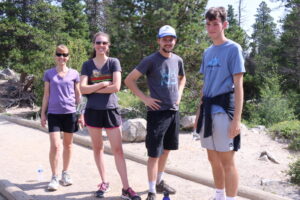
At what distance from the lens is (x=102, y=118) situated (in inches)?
159

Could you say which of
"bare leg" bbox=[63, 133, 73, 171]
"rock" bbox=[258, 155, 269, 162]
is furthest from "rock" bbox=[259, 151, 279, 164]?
"bare leg" bbox=[63, 133, 73, 171]

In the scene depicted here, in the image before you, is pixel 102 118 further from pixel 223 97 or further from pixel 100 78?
pixel 223 97

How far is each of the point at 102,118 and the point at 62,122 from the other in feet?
2.72

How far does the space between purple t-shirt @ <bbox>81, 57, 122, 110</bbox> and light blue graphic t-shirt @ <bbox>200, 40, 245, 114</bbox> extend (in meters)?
1.15

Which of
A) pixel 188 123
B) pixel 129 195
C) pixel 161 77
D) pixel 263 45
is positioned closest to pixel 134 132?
pixel 188 123

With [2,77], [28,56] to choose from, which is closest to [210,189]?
[28,56]

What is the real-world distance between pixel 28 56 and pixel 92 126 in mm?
Answer: 13251

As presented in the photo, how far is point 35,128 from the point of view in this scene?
32.7 ft

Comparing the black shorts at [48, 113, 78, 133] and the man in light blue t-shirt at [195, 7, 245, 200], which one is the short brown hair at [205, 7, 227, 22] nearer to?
the man in light blue t-shirt at [195, 7, 245, 200]

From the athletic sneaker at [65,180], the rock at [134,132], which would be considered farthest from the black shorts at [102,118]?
the rock at [134,132]

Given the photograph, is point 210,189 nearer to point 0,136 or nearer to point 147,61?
point 147,61

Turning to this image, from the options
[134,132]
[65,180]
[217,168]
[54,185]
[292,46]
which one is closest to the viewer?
[217,168]

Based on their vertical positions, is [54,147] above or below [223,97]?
below

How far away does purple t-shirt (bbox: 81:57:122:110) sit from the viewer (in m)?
4.01
